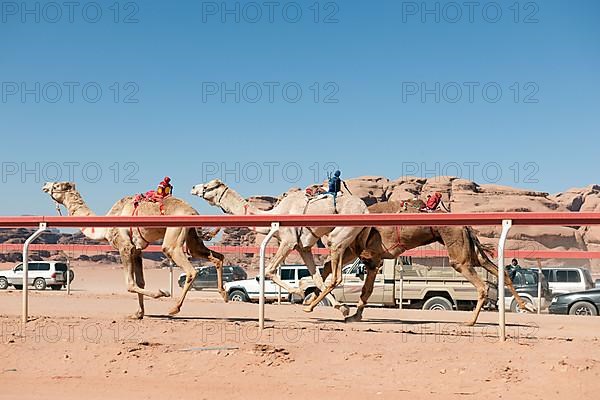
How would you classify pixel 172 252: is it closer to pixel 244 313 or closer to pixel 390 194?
pixel 244 313

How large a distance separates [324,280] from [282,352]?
626cm

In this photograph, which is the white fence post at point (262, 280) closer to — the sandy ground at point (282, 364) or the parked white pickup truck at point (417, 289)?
the sandy ground at point (282, 364)

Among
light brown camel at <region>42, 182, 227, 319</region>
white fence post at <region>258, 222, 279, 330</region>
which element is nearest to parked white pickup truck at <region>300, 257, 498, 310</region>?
light brown camel at <region>42, 182, 227, 319</region>

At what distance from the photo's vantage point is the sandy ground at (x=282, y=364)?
7.55 m

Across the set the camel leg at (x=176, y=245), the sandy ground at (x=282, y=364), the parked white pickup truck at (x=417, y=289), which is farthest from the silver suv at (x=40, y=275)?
the sandy ground at (x=282, y=364)

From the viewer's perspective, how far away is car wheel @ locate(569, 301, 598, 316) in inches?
781

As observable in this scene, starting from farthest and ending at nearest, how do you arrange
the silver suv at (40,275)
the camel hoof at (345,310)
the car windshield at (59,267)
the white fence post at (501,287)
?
the car windshield at (59,267)
the silver suv at (40,275)
the camel hoof at (345,310)
the white fence post at (501,287)

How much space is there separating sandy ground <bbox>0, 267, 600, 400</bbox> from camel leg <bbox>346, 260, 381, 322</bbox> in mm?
2915

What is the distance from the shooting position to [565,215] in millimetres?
9164

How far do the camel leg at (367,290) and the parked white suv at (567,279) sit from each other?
48.9 ft

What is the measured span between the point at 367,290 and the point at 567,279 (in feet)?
51.9

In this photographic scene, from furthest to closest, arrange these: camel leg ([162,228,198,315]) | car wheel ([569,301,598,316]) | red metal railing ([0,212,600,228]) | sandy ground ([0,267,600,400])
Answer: car wheel ([569,301,598,316]) → camel leg ([162,228,198,315]) → red metal railing ([0,212,600,228]) → sandy ground ([0,267,600,400])

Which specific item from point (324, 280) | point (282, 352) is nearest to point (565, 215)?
point (282, 352)

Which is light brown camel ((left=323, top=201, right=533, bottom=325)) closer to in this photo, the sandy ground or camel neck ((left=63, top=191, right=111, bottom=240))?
the sandy ground
